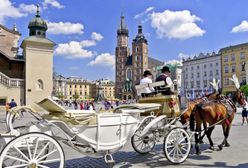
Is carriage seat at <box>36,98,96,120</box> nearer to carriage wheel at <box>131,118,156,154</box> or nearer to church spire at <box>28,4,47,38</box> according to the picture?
carriage wheel at <box>131,118,156,154</box>

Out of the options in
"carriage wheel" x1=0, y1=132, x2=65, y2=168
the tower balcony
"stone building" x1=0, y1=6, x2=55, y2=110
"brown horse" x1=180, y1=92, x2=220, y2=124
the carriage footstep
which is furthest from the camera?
"stone building" x1=0, y1=6, x2=55, y2=110

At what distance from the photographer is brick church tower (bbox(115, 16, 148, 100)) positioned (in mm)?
136375

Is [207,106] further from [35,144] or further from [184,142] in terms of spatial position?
[35,144]

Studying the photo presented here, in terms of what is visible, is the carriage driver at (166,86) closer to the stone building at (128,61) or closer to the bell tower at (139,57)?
the stone building at (128,61)

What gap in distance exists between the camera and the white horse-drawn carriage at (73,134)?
179 inches

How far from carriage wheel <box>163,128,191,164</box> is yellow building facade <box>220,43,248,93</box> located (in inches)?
2806

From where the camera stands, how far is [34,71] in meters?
34.3

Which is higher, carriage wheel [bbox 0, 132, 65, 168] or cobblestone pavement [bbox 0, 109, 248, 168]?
carriage wheel [bbox 0, 132, 65, 168]

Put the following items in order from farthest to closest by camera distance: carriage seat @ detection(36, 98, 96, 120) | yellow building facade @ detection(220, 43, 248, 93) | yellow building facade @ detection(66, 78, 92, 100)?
1. yellow building facade @ detection(66, 78, 92, 100)
2. yellow building facade @ detection(220, 43, 248, 93)
3. carriage seat @ detection(36, 98, 96, 120)

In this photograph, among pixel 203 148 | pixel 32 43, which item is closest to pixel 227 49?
pixel 32 43

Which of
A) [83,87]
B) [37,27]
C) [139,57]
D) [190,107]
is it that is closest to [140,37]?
[139,57]

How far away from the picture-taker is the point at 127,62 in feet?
481

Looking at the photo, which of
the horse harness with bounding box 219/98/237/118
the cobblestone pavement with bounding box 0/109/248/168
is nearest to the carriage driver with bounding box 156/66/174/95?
the cobblestone pavement with bounding box 0/109/248/168

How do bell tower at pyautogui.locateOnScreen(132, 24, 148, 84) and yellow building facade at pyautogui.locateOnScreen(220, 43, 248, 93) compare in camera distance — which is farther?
bell tower at pyautogui.locateOnScreen(132, 24, 148, 84)
